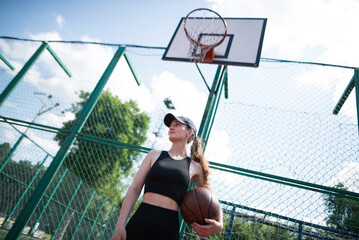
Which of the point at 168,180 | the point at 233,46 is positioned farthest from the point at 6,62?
the point at 168,180

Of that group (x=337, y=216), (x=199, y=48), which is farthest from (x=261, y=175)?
(x=199, y=48)

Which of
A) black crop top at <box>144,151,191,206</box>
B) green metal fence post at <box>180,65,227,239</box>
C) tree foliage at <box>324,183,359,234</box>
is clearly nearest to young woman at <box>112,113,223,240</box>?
black crop top at <box>144,151,191,206</box>

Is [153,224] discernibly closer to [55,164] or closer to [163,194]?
[163,194]

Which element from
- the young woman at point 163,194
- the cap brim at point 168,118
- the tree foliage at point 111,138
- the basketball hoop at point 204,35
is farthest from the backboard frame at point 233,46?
the tree foliage at point 111,138

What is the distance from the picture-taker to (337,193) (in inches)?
90.4

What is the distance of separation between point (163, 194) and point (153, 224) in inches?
9.0

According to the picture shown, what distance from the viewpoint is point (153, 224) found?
5.14 feet

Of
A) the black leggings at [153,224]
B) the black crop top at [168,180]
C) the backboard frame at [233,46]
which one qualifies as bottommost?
the black leggings at [153,224]

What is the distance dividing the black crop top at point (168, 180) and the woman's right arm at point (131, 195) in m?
0.09

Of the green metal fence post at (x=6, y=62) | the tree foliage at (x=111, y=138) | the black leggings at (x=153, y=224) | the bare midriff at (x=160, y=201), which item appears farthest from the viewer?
the tree foliage at (x=111, y=138)

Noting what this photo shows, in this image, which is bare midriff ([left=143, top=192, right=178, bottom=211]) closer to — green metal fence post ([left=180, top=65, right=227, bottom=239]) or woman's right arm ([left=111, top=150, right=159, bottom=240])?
woman's right arm ([left=111, top=150, right=159, bottom=240])

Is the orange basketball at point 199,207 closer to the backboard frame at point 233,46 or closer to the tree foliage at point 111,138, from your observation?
the backboard frame at point 233,46

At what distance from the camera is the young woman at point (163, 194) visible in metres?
1.57

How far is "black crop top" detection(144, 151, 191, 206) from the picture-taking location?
172 cm
